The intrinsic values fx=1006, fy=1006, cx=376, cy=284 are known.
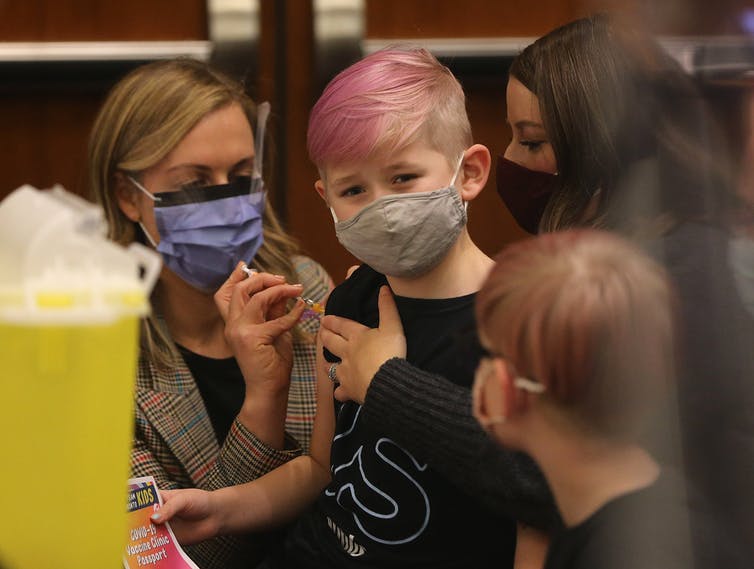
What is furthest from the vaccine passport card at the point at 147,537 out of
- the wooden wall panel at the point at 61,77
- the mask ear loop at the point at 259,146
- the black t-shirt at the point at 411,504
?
the wooden wall panel at the point at 61,77

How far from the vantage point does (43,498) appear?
2.77 ft

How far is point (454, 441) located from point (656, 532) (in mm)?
307

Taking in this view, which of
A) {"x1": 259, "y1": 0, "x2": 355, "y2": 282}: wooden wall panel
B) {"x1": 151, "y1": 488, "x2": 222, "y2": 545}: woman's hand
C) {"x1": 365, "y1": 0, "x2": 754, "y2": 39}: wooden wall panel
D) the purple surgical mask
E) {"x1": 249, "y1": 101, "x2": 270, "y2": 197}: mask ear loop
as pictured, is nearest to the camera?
{"x1": 151, "y1": 488, "x2": 222, "y2": 545}: woman's hand

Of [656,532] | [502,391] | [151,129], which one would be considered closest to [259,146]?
[151,129]

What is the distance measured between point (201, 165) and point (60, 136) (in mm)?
739

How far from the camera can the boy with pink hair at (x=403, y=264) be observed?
1.29 meters

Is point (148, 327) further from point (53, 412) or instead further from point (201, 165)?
point (53, 412)

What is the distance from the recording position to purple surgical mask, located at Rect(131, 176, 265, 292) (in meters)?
1.68

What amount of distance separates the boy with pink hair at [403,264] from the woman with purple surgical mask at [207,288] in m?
0.19

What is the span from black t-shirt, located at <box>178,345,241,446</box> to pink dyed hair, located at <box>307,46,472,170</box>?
55cm

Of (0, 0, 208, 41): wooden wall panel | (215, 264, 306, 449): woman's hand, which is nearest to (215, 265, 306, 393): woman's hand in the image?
(215, 264, 306, 449): woman's hand

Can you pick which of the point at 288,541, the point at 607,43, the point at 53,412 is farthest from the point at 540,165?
the point at 53,412

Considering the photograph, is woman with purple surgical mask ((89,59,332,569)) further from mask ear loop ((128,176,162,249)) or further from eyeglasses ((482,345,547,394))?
eyeglasses ((482,345,547,394))

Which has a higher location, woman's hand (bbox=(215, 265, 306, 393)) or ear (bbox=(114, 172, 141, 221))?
ear (bbox=(114, 172, 141, 221))
